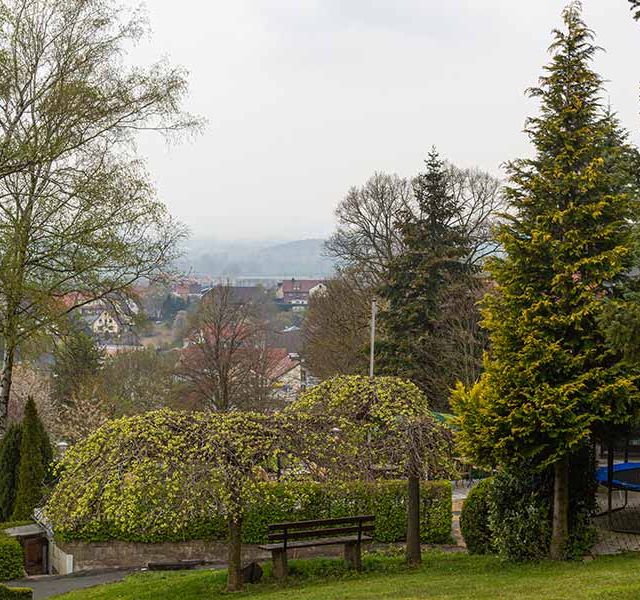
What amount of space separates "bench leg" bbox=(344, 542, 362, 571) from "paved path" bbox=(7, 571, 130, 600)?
14.4ft

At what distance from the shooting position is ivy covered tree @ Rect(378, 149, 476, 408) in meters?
28.7

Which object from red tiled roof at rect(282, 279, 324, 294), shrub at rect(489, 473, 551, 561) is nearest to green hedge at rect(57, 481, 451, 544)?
shrub at rect(489, 473, 551, 561)

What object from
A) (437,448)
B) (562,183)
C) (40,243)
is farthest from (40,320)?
(562,183)

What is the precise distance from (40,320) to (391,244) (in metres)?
22.1

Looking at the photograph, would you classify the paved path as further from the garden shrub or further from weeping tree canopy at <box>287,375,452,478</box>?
the garden shrub

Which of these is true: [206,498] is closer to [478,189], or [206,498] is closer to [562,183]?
[562,183]

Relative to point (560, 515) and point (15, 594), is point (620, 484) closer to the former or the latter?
point (560, 515)

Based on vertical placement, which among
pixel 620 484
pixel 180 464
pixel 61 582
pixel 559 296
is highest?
pixel 559 296

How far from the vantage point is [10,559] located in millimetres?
→ 14648

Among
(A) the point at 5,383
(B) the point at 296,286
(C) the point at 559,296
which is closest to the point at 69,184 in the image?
(A) the point at 5,383

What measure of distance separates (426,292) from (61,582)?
1765 centimetres

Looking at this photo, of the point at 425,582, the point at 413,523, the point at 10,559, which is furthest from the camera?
the point at 10,559

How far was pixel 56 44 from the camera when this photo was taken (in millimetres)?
17438

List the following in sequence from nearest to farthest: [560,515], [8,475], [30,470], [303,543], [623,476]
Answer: [560,515]
[303,543]
[623,476]
[30,470]
[8,475]
